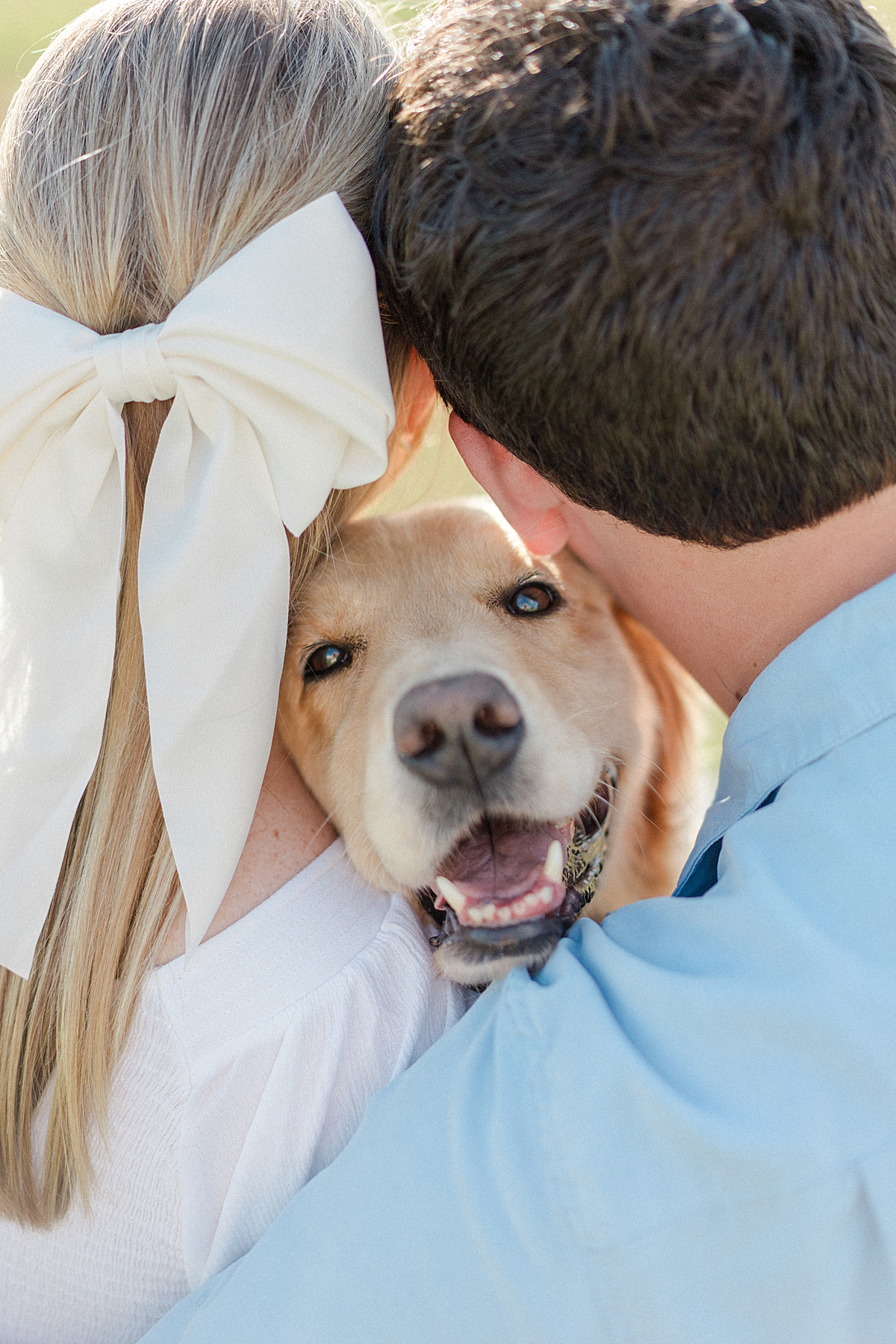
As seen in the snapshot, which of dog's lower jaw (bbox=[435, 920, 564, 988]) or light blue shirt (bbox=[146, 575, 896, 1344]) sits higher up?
light blue shirt (bbox=[146, 575, 896, 1344])

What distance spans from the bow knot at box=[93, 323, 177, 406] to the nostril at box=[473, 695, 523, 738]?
0.87m

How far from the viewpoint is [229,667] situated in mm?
1996

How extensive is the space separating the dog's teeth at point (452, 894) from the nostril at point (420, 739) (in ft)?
0.96

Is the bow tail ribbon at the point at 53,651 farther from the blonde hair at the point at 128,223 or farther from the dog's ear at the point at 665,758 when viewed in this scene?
the dog's ear at the point at 665,758

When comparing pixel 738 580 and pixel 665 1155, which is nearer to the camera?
pixel 665 1155

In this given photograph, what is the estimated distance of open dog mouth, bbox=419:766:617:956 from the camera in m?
2.45

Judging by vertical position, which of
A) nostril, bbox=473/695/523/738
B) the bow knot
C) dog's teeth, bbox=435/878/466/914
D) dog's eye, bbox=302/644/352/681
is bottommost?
dog's teeth, bbox=435/878/466/914

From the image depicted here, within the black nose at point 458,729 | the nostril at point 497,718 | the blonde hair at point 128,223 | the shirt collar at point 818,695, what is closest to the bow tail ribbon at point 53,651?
the blonde hair at point 128,223

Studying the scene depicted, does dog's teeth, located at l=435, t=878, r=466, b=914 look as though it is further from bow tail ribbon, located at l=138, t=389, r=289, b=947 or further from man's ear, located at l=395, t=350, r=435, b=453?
man's ear, located at l=395, t=350, r=435, b=453

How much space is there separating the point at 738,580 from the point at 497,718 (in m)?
0.57

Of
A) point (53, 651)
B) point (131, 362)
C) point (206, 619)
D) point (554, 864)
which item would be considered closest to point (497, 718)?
point (554, 864)

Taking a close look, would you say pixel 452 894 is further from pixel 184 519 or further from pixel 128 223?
pixel 128 223

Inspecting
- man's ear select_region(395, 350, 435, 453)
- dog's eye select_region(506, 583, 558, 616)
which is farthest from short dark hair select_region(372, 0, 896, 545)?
dog's eye select_region(506, 583, 558, 616)

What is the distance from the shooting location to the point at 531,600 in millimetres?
2980
